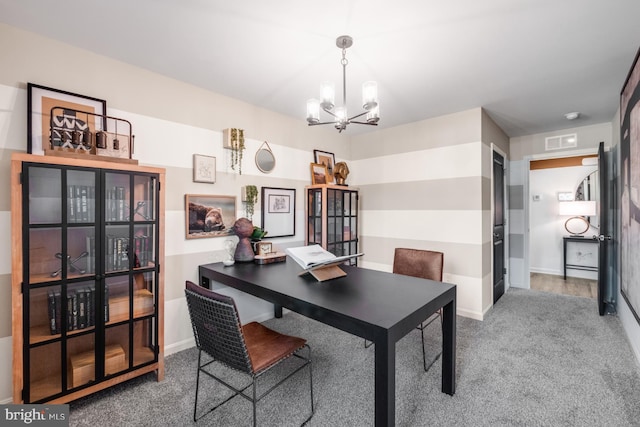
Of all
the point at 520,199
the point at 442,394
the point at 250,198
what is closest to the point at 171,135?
the point at 250,198

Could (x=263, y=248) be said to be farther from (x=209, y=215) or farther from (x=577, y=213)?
(x=577, y=213)

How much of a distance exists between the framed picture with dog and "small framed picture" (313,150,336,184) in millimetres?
1373

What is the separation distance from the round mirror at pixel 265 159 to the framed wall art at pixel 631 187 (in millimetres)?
3160

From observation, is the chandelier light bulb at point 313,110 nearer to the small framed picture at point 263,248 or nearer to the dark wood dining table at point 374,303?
the dark wood dining table at point 374,303

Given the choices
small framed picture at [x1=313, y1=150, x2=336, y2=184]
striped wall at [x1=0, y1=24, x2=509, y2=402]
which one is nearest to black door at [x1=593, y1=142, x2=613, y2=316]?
striped wall at [x1=0, y1=24, x2=509, y2=402]

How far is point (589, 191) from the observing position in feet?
16.5

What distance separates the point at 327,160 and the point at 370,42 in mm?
2096

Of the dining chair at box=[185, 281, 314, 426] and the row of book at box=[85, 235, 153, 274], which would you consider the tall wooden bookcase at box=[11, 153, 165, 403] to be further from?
the dining chair at box=[185, 281, 314, 426]

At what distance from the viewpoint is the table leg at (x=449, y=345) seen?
196cm

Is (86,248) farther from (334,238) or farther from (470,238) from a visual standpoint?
(470,238)

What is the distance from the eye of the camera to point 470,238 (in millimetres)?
3393

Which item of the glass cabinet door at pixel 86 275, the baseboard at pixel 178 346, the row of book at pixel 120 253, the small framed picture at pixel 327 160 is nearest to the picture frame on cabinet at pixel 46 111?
the glass cabinet door at pixel 86 275

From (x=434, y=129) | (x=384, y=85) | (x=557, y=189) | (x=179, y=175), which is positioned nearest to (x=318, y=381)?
(x=179, y=175)

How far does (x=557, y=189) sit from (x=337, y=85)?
5.03m
